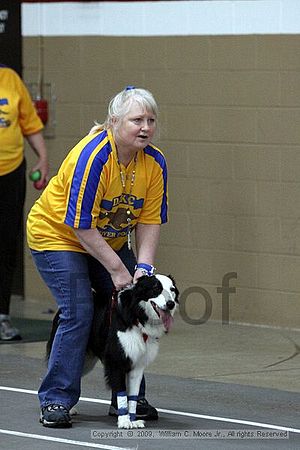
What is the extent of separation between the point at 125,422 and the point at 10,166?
335 cm

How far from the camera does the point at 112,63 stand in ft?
35.6

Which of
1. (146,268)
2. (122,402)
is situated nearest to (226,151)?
(146,268)

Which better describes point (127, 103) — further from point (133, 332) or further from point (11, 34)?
point (11, 34)

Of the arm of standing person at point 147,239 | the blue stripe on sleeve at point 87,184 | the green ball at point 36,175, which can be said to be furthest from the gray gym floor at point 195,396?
the green ball at point 36,175

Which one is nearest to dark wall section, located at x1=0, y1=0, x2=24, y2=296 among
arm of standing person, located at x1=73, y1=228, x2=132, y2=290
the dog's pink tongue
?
arm of standing person, located at x1=73, y1=228, x2=132, y2=290

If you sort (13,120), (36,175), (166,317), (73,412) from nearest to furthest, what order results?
1. (166,317)
2. (73,412)
3. (13,120)
4. (36,175)

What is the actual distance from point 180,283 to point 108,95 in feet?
5.54

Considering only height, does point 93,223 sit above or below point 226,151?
below

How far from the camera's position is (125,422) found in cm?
673

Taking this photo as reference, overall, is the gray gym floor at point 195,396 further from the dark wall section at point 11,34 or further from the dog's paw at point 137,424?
the dark wall section at point 11,34

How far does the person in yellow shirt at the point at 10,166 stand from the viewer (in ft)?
31.4

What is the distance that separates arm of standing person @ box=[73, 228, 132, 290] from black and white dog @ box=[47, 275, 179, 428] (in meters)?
0.07

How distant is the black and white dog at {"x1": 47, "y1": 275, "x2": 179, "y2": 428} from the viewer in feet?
21.6

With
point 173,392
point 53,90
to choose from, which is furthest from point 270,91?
point 173,392
